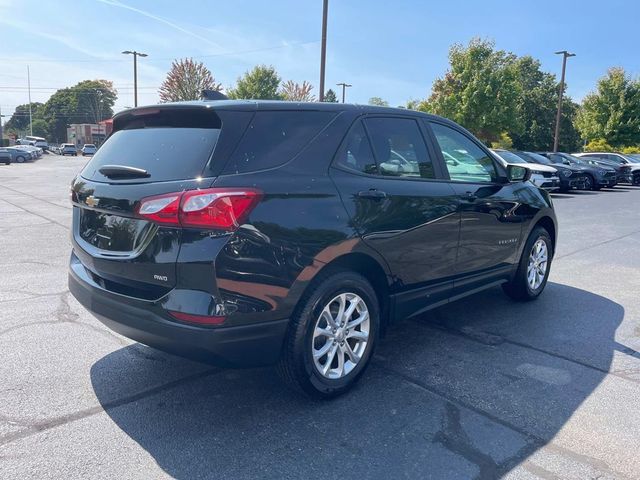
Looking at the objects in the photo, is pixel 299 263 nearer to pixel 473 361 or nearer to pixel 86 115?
pixel 473 361

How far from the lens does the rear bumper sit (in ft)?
9.02

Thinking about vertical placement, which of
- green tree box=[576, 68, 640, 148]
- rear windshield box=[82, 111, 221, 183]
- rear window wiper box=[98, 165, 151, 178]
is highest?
green tree box=[576, 68, 640, 148]

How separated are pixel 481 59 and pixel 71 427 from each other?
33744mm

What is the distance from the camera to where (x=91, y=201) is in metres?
3.29

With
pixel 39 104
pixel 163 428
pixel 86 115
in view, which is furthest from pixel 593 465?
pixel 39 104

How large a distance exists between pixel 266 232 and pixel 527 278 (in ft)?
11.6

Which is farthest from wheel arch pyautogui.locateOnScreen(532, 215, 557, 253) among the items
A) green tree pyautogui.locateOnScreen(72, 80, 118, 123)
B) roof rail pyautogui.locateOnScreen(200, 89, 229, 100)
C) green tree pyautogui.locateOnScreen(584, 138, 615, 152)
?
green tree pyautogui.locateOnScreen(72, 80, 118, 123)

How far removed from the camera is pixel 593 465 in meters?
2.71

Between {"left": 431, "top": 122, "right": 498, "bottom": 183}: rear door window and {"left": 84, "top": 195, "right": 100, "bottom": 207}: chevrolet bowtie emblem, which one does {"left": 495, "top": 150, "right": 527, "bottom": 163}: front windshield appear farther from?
{"left": 84, "top": 195, "right": 100, "bottom": 207}: chevrolet bowtie emblem

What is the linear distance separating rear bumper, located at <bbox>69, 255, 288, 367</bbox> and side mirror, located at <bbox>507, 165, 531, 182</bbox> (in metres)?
3.05

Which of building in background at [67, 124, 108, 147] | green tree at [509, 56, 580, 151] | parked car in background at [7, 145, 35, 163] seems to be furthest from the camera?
building in background at [67, 124, 108, 147]

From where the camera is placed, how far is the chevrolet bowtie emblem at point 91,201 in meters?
3.22

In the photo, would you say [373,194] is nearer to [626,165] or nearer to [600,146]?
[626,165]

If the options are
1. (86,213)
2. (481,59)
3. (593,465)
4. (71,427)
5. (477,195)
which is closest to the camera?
(593,465)
